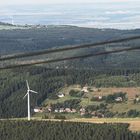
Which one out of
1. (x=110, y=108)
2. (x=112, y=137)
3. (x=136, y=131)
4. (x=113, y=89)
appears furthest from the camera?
(x=113, y=89)

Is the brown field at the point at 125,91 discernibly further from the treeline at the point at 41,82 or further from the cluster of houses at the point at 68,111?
the cluster of houses at the point at 68,111

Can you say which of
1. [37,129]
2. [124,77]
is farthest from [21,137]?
[124,77]

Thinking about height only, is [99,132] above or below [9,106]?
above

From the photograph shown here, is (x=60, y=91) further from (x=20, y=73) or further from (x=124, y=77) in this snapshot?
(x=20, y=73)

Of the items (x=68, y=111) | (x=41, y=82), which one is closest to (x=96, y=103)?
(x=68, y=111)

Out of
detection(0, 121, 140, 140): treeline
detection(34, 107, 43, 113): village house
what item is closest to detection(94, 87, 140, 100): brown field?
detection(34, 107, 43, 113): village house

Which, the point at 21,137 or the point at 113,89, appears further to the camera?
the point at 113,89
